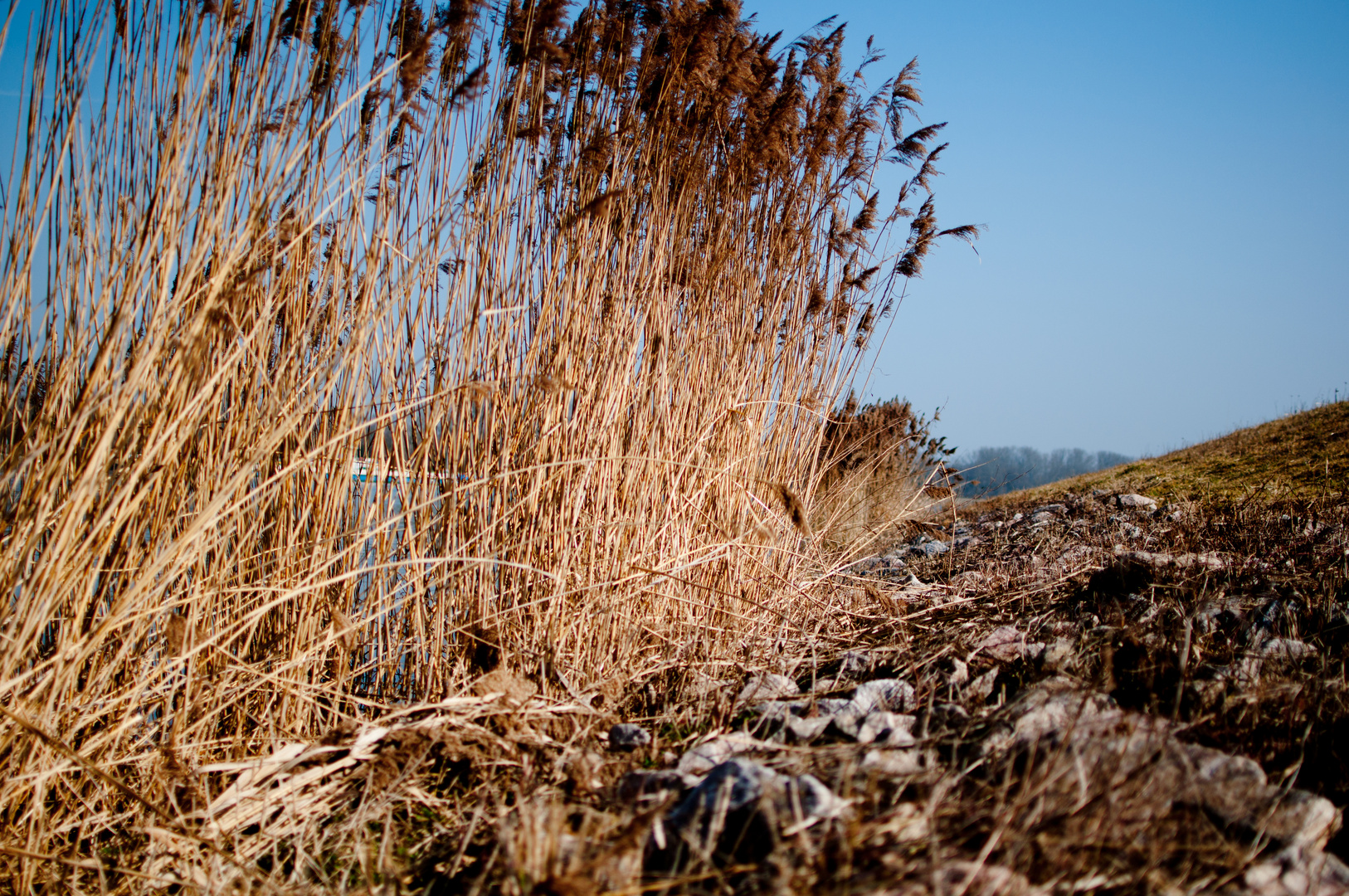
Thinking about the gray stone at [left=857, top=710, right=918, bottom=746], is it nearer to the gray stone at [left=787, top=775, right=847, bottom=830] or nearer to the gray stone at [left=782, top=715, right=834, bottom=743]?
the gray stone at [left=782, top=715, right=834, bottom=743]

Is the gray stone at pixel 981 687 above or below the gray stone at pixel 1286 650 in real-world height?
below

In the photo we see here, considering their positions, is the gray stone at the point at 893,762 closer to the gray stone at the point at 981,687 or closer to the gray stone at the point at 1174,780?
the gray stone at the point at 1174,780

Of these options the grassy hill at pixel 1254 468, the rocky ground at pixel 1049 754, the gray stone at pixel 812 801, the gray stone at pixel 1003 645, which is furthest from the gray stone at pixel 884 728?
the grassy hill at pixel 1254 468

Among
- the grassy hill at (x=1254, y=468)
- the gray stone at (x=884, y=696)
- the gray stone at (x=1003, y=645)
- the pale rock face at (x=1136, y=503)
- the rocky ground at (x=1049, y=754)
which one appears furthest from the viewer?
the pale rock face at (x=1136, y=503)

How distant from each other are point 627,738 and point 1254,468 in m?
6.07

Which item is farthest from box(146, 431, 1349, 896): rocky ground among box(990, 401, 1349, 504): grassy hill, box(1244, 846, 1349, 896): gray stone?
box(990, 401, 1349, 504): grassy hill

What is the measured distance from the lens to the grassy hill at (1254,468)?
454 cm

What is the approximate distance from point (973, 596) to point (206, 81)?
8.10 feet

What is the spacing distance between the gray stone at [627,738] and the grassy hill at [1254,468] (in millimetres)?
4195

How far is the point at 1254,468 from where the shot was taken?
5.52 m

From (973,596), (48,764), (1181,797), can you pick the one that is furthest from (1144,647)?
(48,764)

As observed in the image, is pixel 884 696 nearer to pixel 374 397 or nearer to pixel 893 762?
pixel 893 762

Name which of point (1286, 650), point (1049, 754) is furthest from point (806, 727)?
point (1286, 650)

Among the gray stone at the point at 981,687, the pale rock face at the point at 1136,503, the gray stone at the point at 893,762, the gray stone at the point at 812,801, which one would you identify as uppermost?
the pale rock face at the point at 1136,503
